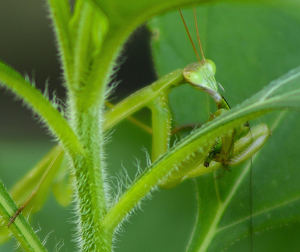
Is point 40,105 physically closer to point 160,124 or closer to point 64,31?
point 64,31

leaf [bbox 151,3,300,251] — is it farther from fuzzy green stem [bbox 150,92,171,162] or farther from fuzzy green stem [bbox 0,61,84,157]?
fuzzy green stem [bbox 0,61,84,157]

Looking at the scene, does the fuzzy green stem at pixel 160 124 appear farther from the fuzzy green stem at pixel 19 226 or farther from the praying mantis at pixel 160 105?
the fuzzy green stem at pixel 19 226

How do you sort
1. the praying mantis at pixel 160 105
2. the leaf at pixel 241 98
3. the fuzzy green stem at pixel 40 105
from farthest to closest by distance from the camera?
the praying mantis at pixel 160 105 < the leaf at pixel 241 98 < the fuzzy green stem at pixel 40 105

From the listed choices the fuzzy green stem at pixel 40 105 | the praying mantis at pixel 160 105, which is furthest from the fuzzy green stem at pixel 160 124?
the fuzzy green stem at pixel 40 105

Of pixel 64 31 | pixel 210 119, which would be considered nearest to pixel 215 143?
pixel 210 119

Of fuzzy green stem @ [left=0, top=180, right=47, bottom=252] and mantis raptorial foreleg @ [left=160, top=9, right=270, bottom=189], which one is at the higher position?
fuzzy green stem @ [left=0, top=180, right=47, bottom=252]

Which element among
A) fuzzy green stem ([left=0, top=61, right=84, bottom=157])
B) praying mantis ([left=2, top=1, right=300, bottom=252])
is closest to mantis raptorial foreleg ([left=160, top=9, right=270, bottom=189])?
praying mantis ([left=2, top=1, right=300, bottom=252])

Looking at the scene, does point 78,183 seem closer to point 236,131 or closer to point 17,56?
point 236,131

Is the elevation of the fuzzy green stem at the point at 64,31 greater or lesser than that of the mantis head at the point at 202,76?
greater
